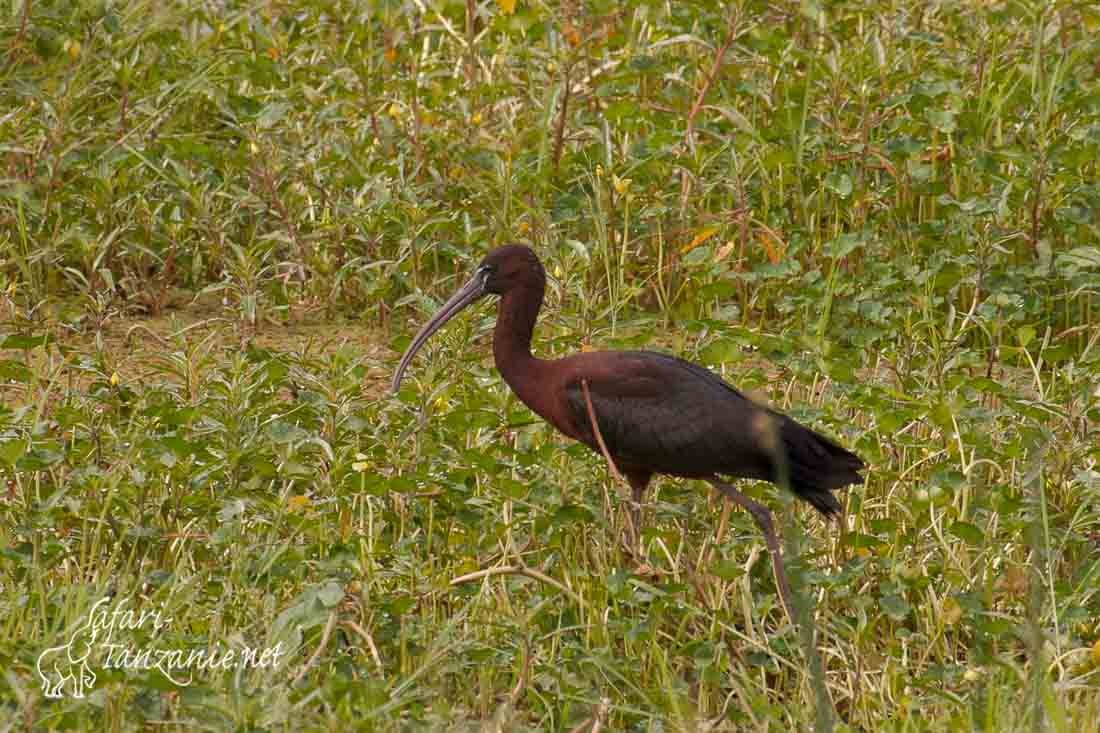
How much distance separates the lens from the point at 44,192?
22.5 ft

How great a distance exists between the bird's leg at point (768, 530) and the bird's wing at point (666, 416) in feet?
0.23

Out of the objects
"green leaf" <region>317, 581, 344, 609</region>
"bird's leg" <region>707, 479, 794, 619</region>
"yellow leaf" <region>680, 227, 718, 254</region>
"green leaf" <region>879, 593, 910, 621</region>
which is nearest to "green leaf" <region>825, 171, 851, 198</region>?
"yellow leaf" <region>680, 227, 718, 254</region>

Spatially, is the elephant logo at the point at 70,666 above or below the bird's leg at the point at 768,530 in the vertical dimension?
above

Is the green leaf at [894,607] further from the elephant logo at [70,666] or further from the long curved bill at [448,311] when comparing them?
the elephant logo at [70,666]

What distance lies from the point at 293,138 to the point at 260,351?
1381mm

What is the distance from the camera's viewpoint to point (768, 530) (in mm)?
5348

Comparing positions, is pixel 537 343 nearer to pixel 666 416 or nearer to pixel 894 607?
pixel 666 416

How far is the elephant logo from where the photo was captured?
422cm

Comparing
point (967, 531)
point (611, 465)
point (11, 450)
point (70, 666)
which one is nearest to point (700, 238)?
point (611, 465)

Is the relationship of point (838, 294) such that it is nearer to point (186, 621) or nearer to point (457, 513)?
point (457, 513)

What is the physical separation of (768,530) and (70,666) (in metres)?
1.85

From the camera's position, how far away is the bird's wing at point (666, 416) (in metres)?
5.36

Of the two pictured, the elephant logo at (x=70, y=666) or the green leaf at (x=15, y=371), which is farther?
the green leaf at (x=15, y=371)

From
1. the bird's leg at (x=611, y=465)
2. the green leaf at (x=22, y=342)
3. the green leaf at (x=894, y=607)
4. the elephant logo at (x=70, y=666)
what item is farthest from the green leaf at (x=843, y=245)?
the elephant logo at (x=70, y=666)
